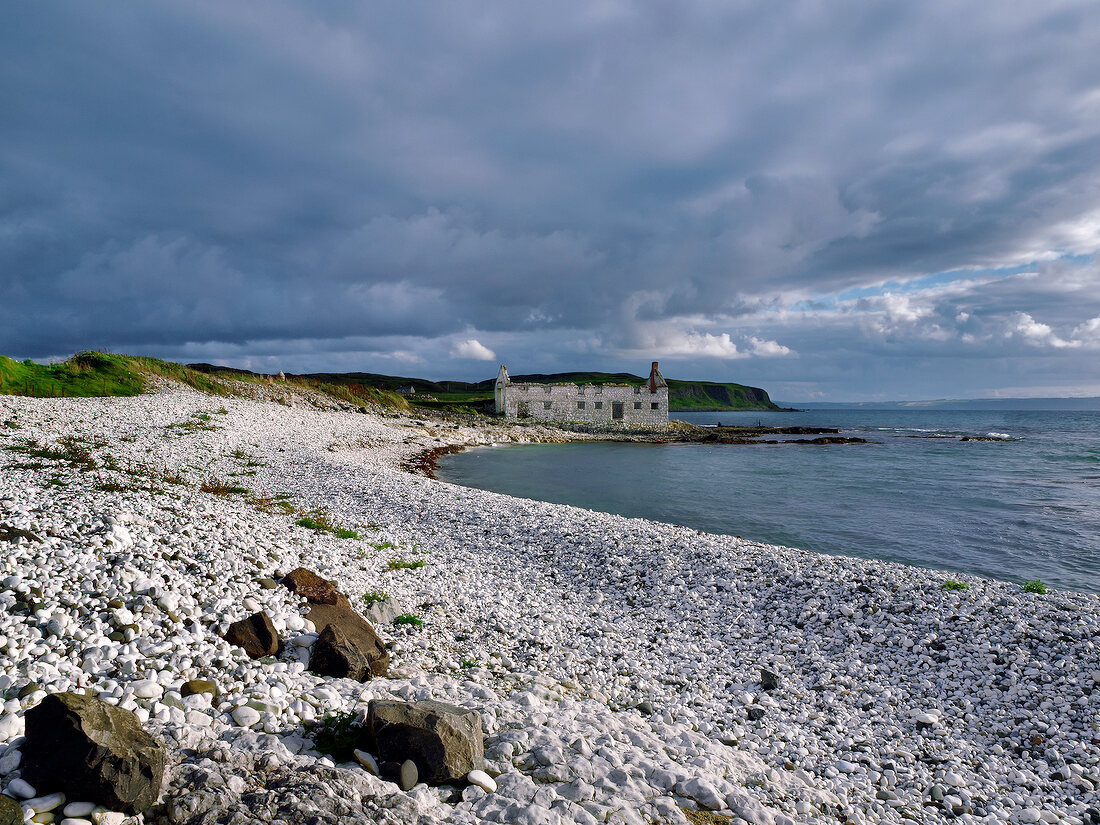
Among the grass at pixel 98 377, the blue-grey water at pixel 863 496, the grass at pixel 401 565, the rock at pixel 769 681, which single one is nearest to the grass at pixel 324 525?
the grass at pixel 401 565

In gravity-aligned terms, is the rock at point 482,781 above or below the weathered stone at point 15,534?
below

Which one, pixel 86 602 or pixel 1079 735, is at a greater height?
pixel 86 602

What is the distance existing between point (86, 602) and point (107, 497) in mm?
7095

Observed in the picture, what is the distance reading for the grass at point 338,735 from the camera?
17.8ft

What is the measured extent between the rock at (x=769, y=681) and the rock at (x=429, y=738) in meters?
5.31

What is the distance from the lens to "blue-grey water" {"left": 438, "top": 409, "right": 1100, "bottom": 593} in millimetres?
18828

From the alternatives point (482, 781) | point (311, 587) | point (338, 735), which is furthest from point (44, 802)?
point (311, 587)

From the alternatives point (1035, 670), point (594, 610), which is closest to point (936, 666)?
point (1035, 670)

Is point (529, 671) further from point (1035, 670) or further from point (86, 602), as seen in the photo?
point (1035, 670)

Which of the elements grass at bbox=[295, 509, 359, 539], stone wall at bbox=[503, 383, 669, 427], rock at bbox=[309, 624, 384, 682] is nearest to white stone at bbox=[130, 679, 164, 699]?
rock at bbox=[309, 624, 384, 682]

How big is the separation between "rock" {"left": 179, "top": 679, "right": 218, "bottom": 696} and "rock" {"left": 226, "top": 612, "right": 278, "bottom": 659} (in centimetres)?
111

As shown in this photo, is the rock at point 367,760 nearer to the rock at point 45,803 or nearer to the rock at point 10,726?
the rock at point 45,803

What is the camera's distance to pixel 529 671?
866 centimetres

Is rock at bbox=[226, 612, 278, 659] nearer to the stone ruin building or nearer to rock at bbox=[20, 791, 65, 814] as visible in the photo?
rock at bbox=[20, 791, 65, 814]
